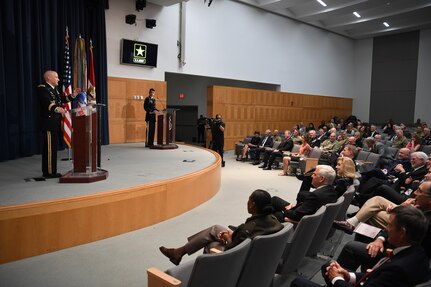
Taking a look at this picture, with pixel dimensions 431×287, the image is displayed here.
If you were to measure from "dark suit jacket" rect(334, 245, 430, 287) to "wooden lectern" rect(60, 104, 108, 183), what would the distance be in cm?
354

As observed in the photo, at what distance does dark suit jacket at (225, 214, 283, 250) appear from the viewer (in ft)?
7.80

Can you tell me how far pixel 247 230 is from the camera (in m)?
2.40

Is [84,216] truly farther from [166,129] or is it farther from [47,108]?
[166,129]

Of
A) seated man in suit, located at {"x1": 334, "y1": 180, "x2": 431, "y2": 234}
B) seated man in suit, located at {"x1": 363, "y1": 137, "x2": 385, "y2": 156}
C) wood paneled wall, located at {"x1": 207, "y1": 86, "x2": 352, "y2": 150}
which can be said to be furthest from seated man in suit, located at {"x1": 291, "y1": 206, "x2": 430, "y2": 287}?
wood paneled wall, located at {"x1": 207, "y1": 86, "x2": 352, "y2": 150}

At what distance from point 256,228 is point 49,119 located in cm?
328

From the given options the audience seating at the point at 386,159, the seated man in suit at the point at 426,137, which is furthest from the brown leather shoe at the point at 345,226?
the seated man in suit at the point at 426,137

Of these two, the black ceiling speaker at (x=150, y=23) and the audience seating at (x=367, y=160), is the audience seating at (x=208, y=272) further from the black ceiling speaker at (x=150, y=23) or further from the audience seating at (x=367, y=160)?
the black ceiling speaker at (x=150, y=23)

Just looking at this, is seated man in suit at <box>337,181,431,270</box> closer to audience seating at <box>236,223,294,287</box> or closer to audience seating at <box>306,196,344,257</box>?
audience seating at <box>306,196,344,257</box>

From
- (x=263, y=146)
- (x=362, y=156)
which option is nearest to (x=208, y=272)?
(x=362, y=156)

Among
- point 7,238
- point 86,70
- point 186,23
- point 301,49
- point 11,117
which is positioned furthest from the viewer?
point 301,49

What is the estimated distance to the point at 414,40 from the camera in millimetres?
16422

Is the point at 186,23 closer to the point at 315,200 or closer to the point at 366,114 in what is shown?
the point at 315,200

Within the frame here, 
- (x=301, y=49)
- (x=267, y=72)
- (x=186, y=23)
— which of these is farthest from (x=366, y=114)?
(x=186, y=23)

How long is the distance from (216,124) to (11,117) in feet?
15.9
